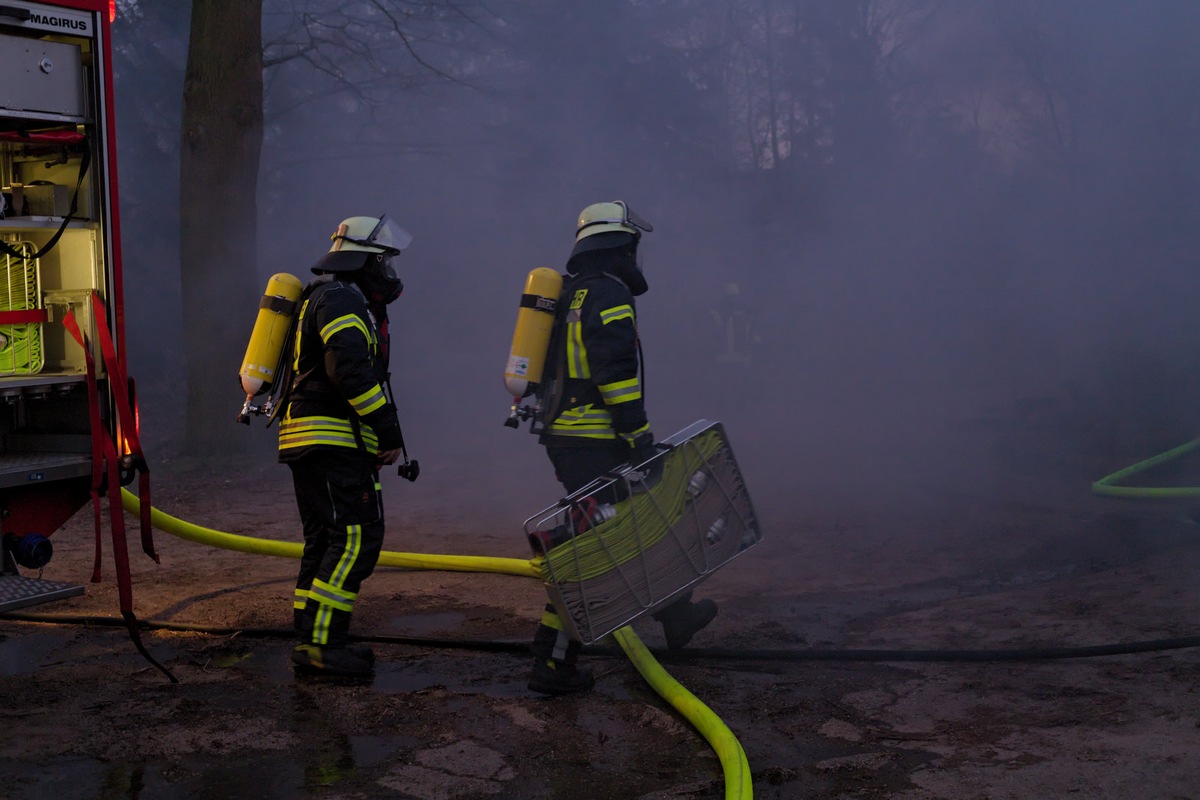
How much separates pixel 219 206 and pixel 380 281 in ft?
16.3

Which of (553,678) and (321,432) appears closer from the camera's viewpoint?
(553,678)

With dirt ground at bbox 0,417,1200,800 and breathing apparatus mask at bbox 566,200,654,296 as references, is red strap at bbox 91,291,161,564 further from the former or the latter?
breathing apparatus mask at bbox 566,200,654,296

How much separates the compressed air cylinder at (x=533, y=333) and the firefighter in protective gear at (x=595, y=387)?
0.18ft

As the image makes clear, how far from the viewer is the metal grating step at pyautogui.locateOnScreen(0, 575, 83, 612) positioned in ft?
11.0

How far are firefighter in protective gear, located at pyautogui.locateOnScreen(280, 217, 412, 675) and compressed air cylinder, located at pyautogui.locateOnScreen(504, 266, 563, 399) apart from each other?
44 cm

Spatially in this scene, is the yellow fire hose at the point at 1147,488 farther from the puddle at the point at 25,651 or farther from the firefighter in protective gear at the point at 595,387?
the puddle at the point at 25,651

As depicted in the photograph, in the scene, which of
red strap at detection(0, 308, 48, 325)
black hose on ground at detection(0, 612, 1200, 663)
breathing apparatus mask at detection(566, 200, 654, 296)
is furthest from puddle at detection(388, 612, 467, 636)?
red strap at detection(0, 308, 48, 325)

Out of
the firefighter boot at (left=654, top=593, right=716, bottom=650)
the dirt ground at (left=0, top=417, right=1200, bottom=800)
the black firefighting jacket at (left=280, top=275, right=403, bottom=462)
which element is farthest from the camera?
the firefighter boot at (left=654, top=593, right=716, bottom=650)

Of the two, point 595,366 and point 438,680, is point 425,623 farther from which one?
point 595,366

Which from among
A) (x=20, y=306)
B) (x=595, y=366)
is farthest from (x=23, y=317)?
(x=595, y=366)

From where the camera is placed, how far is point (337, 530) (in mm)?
3824

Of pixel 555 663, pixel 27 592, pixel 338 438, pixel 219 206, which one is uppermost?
pixel 219 206

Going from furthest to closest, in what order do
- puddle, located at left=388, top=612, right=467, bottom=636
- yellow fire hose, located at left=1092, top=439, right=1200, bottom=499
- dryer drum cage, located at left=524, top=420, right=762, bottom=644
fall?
yellow fire hose, located at left=1092, top=439, right=1200, bottom=499
puddle, located at left=388, top=612, right=467, bottom=636
dryer drum cage, located at left=524, top=420, right=762, bottom=644

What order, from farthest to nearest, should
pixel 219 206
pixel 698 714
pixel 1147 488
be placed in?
pixel 219 206, pixel 1147 488, pixel 698 714
